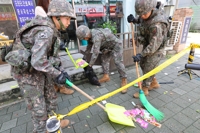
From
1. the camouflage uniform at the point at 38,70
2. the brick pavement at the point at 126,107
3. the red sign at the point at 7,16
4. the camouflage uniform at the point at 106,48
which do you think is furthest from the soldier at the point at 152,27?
the red sign at the point at 7,16

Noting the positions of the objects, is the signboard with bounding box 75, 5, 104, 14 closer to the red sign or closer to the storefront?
the storefront

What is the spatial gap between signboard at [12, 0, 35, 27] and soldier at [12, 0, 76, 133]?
8.33 ft

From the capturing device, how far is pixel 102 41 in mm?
3008

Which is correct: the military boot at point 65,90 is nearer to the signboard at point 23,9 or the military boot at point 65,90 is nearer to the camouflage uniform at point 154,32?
the camouflage uniform at point 154,32

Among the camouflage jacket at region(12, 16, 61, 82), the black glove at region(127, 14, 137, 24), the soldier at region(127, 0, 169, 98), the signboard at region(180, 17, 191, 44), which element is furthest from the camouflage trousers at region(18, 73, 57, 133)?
the signboard at region(180, 17, 191, 44)

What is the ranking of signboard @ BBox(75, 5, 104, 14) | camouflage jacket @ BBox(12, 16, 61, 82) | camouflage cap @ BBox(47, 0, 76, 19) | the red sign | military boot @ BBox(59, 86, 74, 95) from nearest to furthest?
1. camouflage jacket @ BBox(12, 16, 61, 82)
2. camouflage cap @ BBox(47, 0, 76, 19)
3. military boot @ BBox(59, 86, 74, 95)
4. the red sign
5. signboard @ BBox(75, 5, 104, 14)

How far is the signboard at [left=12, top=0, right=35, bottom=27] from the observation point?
3.46m

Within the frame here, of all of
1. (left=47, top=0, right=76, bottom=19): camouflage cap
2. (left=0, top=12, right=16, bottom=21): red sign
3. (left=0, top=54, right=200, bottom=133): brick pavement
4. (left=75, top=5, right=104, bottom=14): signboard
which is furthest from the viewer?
(left=75, top=5, right=104, bottom=14): signboard

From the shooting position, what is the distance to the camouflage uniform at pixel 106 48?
2.85m

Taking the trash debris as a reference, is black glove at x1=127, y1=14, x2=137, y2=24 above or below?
above

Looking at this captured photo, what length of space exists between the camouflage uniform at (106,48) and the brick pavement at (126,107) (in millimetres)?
619

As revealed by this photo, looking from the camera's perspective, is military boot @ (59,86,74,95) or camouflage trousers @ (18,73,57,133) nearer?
camouflage trousers @ (18,73,57,133)

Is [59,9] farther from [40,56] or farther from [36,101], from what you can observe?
[36,101]

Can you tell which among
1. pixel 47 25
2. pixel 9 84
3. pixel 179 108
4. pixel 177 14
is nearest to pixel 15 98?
pixel 9 84
